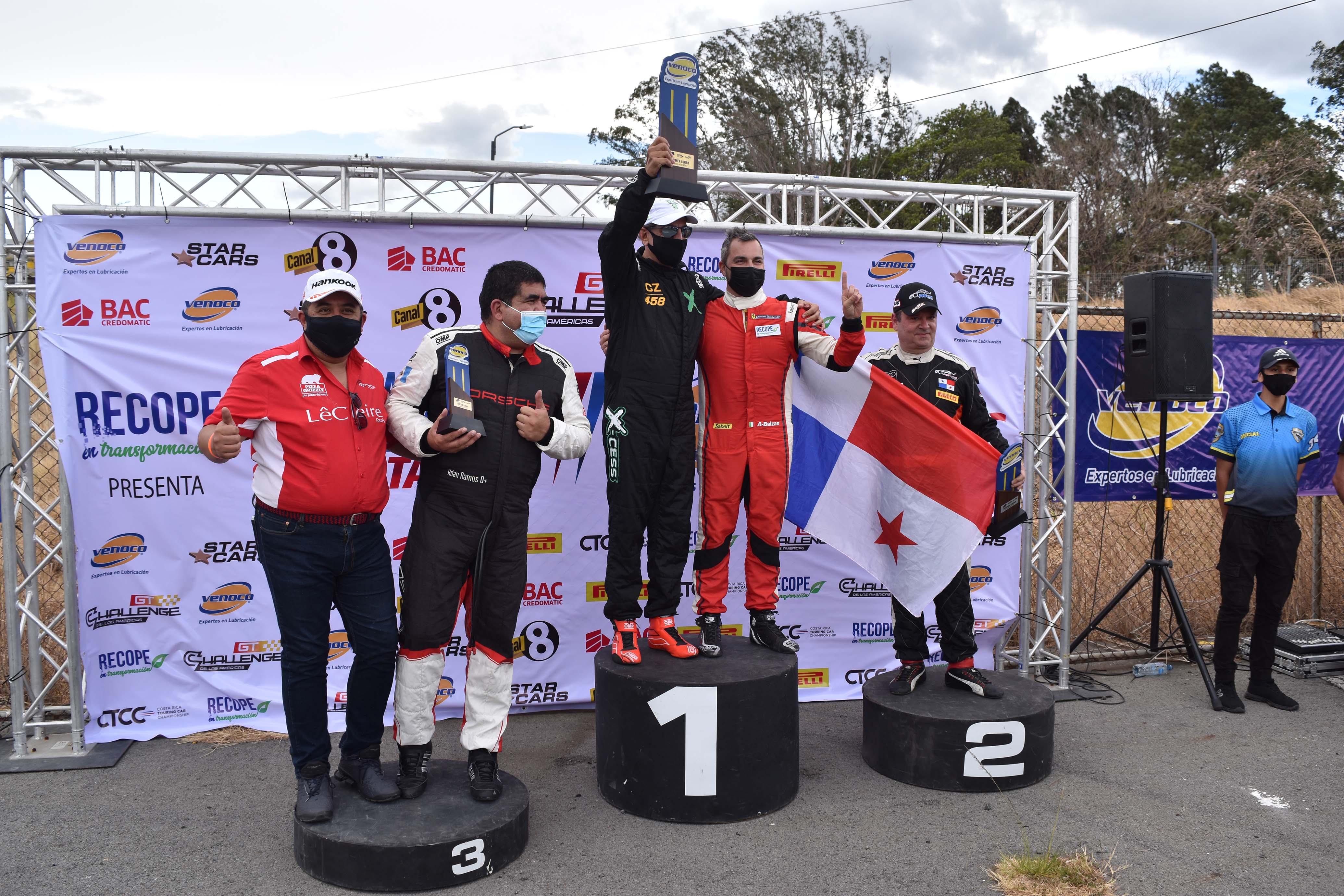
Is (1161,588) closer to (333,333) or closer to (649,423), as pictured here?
(649,423)

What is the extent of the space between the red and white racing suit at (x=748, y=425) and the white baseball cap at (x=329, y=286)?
1534mm

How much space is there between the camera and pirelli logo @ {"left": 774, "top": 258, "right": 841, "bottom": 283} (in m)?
5.17

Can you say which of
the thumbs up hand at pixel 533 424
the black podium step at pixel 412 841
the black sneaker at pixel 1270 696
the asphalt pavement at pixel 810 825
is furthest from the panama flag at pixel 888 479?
the black sneaker at pixel 1270 696

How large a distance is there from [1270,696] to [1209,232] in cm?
2205

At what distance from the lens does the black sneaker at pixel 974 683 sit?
13.8ft

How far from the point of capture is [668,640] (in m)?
3.98

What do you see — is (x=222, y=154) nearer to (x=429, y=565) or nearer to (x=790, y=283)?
(x=429, y=565)

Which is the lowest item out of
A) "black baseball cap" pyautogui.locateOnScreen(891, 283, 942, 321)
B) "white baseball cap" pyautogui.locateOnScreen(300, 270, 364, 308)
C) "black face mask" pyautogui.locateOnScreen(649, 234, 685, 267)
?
"white baseball cap" pyautogui.locateOnScreen(300, 270, 364, 308)

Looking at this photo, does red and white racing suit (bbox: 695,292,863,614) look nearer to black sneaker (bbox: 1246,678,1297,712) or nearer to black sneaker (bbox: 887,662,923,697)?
black sneaker (bbox: 887,662,923,697)

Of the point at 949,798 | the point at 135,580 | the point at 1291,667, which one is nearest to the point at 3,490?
the point at 135,580

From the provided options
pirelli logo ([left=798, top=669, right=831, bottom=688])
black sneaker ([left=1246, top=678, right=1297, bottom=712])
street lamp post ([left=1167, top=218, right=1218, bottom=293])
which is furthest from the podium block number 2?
street lamp post ([left=1167, top=218, right=1218, bottom=293])

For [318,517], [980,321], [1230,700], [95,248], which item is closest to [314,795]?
[318,517]

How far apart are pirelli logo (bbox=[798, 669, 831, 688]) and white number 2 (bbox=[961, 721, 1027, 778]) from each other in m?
1.49

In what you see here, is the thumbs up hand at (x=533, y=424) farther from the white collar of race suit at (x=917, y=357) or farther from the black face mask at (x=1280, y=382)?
the black face mask at (x=1280, y=382)
